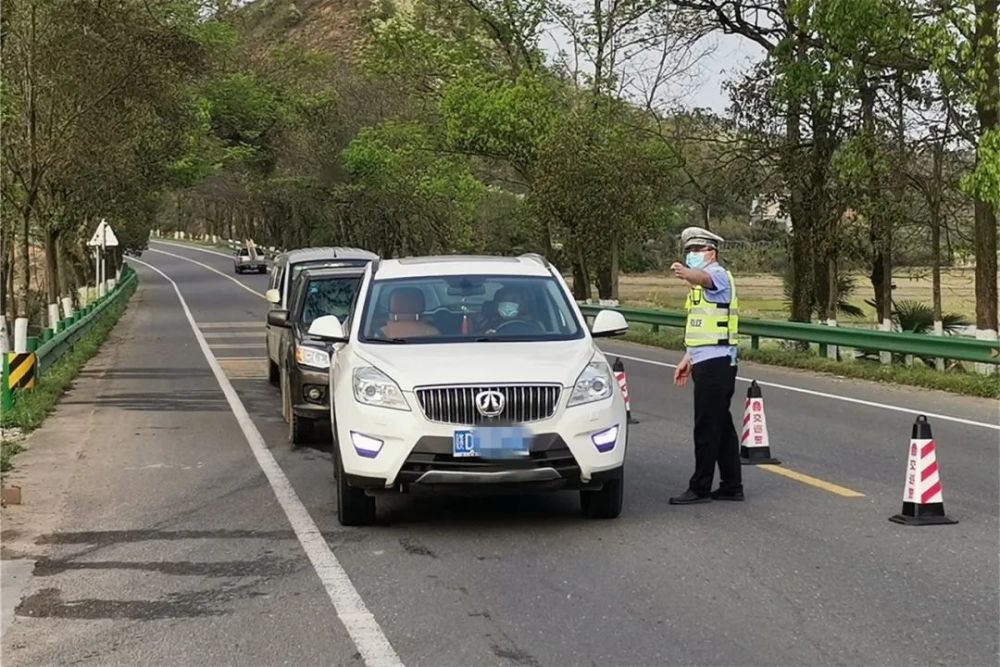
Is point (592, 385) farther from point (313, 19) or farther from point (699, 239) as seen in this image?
point (313, 19)

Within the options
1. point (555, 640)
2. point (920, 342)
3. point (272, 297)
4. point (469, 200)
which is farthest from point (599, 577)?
point (469, 200)

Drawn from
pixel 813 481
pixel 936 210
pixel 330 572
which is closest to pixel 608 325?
pixel 813 481

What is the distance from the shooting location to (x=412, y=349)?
8180mm

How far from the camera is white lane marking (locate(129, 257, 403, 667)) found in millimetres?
5547

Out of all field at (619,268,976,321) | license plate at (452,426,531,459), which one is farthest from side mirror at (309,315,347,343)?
field at (619,268,976,321)

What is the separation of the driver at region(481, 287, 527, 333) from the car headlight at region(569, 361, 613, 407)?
0.95 m

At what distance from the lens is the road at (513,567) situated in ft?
18.4

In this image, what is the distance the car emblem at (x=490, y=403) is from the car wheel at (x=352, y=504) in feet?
3.47

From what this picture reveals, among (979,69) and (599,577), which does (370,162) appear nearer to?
(979,69)

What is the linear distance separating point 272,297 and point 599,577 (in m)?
8.74

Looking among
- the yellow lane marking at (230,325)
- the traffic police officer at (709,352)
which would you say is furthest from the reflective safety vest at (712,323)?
the yellow lane marking at (230,325)

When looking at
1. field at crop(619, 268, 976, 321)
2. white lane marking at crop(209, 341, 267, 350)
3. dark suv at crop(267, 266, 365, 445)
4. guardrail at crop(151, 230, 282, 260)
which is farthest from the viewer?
guardrail at crop(151, 230, 282, 260)

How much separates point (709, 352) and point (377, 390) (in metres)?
2.44

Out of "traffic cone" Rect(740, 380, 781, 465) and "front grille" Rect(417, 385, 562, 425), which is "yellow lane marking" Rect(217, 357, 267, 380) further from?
"front grille" Rect(417, 385, 562, 425)
